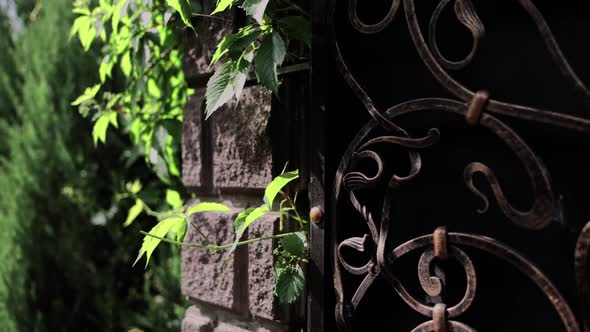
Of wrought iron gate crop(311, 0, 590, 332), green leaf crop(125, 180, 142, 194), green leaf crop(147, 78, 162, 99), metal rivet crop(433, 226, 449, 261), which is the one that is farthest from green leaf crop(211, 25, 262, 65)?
green leaf crop(125, 180, 142, 194)

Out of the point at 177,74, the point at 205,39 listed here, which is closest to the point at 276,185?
the point at 205,39

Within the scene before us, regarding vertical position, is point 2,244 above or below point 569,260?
below

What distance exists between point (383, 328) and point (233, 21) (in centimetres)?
69

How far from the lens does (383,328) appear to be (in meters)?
1.04

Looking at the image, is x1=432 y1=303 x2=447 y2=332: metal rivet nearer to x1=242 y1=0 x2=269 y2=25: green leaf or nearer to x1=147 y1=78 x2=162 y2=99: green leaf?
x1=242 y1=0 x2=269 y2=25: green leaf

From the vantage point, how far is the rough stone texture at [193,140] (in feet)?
4.66

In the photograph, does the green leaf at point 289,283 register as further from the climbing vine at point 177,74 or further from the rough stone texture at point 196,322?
the rough stone texture at point 196,322

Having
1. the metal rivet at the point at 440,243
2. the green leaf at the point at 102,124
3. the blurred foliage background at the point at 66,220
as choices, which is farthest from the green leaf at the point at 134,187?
the metal rivet at the point at 440,243

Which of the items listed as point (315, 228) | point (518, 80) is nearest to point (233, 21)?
point (315, 228)

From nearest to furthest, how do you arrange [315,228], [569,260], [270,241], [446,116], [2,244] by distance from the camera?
[569,260], [446,116], [315,228], [270,241], [2,244]

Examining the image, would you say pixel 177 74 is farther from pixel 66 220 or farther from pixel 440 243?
pixel 66 220

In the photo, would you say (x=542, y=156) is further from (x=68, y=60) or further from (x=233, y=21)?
(x=68, y=60)

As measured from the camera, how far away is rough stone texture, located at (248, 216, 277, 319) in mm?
1205

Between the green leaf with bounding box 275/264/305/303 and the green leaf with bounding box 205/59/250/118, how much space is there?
1.05ft
